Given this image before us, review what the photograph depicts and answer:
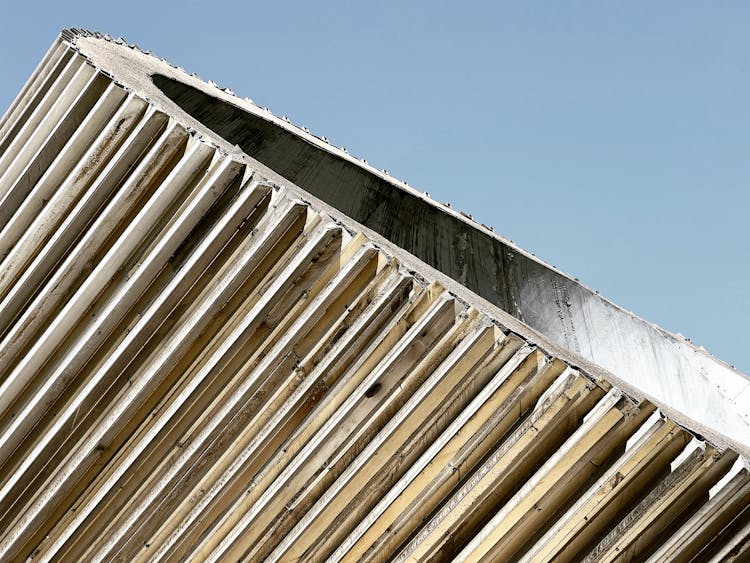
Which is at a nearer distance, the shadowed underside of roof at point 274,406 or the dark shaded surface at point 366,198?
the shadowed underside of roof at point 274,406

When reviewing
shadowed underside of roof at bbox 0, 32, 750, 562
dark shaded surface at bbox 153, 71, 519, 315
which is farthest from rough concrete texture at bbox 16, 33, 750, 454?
shadowed underside of roof at bbox 0, 32, 750, 562

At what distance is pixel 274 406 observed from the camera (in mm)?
3715

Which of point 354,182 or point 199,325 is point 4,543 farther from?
point 354,182

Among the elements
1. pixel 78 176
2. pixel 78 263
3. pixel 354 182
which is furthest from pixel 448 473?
pixel 354 182

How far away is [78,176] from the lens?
15.0 feet

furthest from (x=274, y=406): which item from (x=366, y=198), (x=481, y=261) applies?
(x=481, y=261)

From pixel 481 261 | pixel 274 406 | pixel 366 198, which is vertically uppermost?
pixel 481 261

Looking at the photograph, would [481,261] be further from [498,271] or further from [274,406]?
[274,406]

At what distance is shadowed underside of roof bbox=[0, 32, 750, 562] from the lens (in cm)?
329

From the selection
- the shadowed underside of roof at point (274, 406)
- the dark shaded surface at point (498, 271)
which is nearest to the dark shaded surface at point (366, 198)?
the dark shaded surface at point (498, 271)

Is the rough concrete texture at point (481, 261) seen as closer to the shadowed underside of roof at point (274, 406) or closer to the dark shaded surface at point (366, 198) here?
the dark shaded surface at point (366, 198)

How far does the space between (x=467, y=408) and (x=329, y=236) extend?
0.89m

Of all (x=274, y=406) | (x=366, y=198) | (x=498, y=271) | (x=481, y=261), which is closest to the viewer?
(x=274, y=406)

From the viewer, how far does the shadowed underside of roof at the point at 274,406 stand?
3293 millimetres
